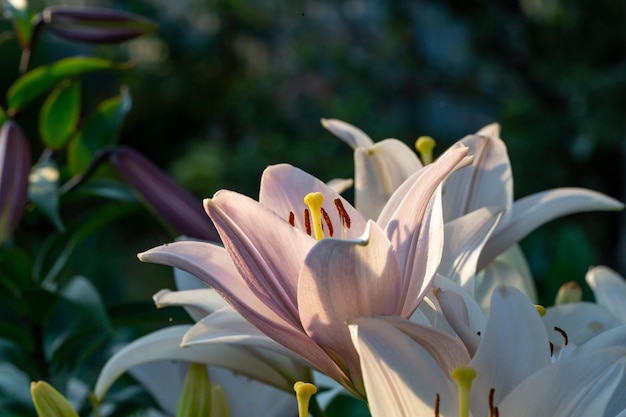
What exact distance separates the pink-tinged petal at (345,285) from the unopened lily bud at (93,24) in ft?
1.11

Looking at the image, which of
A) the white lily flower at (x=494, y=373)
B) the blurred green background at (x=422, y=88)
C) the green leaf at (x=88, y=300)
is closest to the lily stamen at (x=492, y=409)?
the white lily flower at (x=494, y=373)

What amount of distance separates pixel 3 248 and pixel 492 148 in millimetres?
297

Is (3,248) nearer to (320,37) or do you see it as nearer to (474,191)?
(474,191)

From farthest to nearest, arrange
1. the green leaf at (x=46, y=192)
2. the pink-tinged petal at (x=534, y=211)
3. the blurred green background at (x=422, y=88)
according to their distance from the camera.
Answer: the blurred green background at (x=422, y=88) < the green leaf at (x=46, y=192) < the pink-tinged petal at (x=534, y=211)

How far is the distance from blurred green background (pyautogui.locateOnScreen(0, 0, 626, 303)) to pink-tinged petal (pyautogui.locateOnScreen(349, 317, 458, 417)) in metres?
1.09

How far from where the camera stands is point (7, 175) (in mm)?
488

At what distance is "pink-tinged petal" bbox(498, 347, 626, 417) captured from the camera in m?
0.27

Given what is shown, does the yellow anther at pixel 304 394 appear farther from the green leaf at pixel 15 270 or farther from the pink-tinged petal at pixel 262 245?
the green leaf at pixel 15 270

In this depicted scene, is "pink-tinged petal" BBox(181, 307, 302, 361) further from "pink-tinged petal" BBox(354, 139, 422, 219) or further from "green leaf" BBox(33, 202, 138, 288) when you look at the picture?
"green leaf" BBox(33, 202, 138, 288)

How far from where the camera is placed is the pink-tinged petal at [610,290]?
41cm

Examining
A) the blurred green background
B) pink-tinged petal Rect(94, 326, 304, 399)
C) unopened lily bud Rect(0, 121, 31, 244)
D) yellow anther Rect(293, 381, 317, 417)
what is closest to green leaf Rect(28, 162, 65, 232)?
unopened lily bud Rect(0, 121, 31, 244)

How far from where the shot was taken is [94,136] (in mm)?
589

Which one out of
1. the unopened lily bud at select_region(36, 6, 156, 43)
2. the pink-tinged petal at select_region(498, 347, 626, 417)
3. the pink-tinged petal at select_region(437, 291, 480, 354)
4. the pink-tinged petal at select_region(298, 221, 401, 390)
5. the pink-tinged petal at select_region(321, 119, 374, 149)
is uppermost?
the unopened lily bud at select_region(36, 6, 156, 43)

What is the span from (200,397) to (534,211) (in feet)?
0.55
